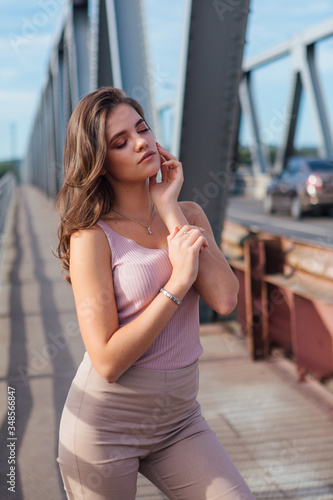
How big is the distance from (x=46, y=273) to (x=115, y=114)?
7542mm

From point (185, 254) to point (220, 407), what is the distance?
10.0 feet

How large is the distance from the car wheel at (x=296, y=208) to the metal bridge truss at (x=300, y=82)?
802cm

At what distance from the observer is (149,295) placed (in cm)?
167

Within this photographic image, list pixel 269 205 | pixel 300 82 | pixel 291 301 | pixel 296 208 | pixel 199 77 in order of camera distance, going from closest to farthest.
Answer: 1. pixel 199 77
2. pixel 291 301
3. pixel 296 208
4. pixel 269 205
5. pixel 300 82

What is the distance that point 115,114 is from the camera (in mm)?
1731

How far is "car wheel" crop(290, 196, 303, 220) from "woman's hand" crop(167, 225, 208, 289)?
1610 cm

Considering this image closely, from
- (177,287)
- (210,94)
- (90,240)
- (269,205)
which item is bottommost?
(269,205)

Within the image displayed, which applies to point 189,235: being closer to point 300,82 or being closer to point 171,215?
point 171,215

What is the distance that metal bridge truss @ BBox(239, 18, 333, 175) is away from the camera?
25.3 metres

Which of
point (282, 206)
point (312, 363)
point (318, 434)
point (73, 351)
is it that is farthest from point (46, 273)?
point (282, 206)

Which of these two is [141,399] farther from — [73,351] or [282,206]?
[282,206]

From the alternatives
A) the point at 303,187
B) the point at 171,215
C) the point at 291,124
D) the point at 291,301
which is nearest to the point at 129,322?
the point at 171,215

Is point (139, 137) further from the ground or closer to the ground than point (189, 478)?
further from the ground

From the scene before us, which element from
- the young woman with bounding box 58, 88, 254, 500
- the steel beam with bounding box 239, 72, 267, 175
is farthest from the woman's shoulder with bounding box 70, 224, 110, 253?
the steel beam with bounding box 239, 72, 267, 175
